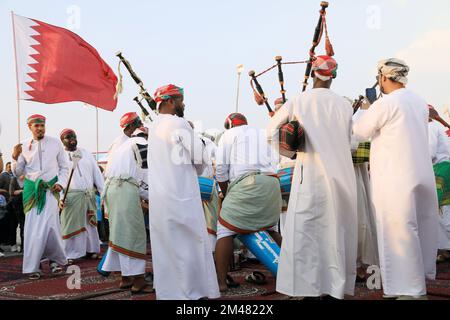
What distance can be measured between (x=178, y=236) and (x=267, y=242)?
47.5 inches

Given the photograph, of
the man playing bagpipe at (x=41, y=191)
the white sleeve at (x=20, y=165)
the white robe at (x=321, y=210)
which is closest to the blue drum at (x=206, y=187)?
the man playing bagpipe at (x=41, y=191)

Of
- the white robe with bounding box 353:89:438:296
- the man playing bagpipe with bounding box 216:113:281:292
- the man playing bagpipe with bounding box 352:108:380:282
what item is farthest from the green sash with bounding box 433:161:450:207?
the white robe with bounding box 353:89:438:296

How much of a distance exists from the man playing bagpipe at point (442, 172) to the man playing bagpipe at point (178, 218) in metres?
3.71

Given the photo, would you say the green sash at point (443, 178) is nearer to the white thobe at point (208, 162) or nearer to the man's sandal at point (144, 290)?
the white thobe at point (208, 162)

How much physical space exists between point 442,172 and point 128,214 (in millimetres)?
3978

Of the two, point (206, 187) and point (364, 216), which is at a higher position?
point (206, 187)

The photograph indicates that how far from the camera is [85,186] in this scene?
9359 millimetres

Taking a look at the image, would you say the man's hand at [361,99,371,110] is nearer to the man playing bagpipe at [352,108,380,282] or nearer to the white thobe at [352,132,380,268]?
the man playing bagpipe at [352,108,380,282]

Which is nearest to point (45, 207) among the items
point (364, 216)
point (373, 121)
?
point (364, 216)

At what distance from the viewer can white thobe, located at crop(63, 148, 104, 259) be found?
9.02 m

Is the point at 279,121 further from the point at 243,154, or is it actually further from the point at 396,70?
the point at 243,154

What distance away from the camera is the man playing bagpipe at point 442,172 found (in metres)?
7.25

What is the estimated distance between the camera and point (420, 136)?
4402 mm
